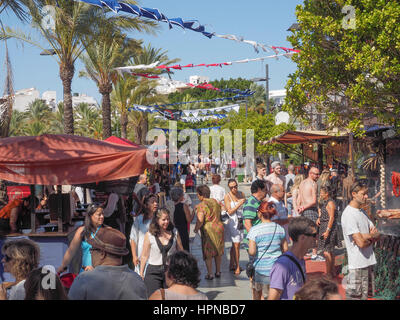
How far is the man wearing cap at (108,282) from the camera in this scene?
12.5 feet

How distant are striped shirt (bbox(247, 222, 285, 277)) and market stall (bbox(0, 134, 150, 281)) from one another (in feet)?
10.0

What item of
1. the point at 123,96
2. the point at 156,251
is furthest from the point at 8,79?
the point at 123,96

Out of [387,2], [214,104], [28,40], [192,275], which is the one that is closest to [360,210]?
[192,275]

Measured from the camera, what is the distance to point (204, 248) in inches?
348

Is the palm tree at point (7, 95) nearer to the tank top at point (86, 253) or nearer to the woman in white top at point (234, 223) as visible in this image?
the woman in white top at point (234, 223)

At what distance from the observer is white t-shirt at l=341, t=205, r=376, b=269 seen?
6383 mm

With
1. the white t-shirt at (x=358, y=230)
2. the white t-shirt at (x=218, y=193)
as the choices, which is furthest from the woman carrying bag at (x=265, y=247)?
the white t-shirt at (x=218, y=193)

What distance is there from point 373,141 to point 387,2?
6546 mm

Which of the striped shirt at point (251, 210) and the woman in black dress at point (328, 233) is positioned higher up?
the striped shirt at point (251, 210)

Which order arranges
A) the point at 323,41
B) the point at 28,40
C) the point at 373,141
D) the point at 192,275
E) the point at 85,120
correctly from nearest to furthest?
the point at 192,275 < the point at 323,41 < the point at 373,141 < the point at 28,40 < the point at 85,120

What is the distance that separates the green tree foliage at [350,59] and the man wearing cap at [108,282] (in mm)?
5991

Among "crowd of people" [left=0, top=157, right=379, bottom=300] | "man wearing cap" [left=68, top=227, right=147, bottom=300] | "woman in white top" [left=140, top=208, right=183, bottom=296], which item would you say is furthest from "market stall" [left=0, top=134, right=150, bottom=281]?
"man wearing cap" [left=68, top=227, right=147, bottom=300]
